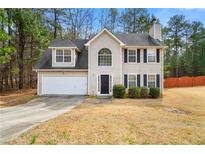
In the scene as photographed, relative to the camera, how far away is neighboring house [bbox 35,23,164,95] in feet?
65.9

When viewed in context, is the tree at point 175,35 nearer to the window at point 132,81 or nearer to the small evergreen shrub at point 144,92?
the window at point 132,81

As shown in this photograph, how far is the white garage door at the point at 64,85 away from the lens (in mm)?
20078

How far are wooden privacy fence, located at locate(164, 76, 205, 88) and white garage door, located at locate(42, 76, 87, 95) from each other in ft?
48.6

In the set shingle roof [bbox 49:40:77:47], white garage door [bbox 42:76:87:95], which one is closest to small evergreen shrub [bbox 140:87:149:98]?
white garage door [bbox 42:76:87:95]

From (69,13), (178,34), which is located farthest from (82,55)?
(178,34)

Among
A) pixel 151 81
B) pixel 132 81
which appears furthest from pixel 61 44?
pixel 151 81

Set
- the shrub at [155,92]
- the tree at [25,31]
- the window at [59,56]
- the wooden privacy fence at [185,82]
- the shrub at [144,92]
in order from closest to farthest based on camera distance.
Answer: the shrub at [155,92], the shrub at [144,92], the window at [59,56], the tree at [25,31], the wooden privacy fence at [185,82]

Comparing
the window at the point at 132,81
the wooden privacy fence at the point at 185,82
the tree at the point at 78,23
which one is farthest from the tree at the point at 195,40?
the window at the point at 132,81

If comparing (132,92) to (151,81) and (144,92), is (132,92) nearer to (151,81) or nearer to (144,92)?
(144,92)

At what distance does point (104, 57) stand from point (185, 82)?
1685 cm

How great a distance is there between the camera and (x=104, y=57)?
66.2 feet

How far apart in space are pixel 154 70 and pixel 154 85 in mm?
1097

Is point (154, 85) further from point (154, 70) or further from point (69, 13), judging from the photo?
point (69, 13)

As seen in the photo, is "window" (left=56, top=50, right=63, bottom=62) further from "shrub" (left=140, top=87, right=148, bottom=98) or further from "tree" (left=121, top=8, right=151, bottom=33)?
"tree" (left=121, top=8, right=151, bottom=33)
